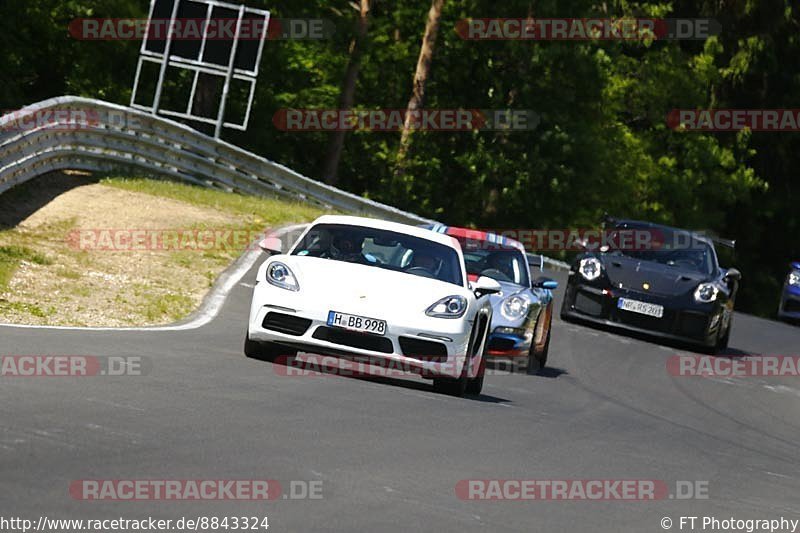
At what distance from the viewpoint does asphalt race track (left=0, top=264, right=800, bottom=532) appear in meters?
7.23

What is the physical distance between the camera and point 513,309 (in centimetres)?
1542

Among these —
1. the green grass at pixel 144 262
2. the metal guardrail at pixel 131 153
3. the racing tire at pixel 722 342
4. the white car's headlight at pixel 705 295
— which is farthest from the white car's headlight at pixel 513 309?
the metal guardrail at pixel 131 153

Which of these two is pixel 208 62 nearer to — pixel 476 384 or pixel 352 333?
pixel 476 384

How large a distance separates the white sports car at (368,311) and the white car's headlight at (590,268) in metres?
7.90

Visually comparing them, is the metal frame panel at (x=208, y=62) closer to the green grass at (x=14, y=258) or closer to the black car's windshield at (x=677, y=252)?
the black car's windshield at (x=677, y=252)

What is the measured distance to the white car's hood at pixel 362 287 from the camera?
38.7ft

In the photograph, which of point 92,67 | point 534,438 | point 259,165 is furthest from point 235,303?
point 92,67

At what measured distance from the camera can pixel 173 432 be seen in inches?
336

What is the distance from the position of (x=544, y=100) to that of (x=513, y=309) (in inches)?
1359

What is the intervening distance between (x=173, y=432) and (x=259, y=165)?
23.7 meters

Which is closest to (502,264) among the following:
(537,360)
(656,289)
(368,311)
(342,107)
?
(537,360)

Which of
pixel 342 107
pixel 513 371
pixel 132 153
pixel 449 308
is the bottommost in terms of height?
pixel 513 371

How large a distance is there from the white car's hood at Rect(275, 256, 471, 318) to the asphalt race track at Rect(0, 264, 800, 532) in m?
0.63

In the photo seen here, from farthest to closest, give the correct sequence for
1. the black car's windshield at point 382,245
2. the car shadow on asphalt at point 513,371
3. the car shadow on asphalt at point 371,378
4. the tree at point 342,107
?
the tree at point 342,107
the car shadow on asphalt at point 513,371
the black car's windshield at point 382,245
the car shadow on asphalt at point 371,378
